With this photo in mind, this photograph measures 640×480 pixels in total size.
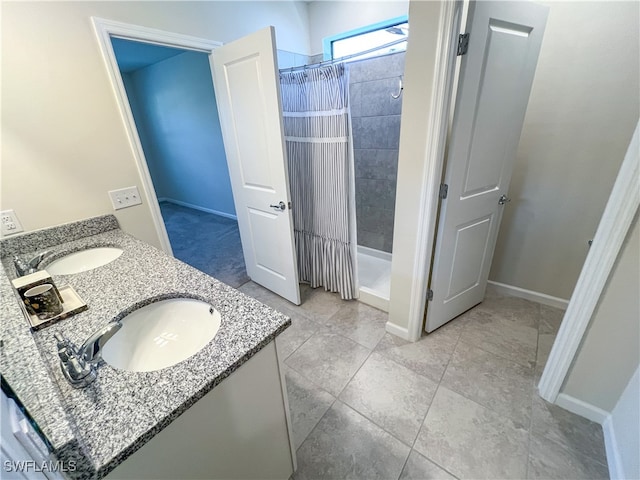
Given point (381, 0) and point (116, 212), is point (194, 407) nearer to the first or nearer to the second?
point (116, 212)

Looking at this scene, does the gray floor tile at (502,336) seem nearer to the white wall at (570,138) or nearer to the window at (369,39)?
the white wall at (570,138)

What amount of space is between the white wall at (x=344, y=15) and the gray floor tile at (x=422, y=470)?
2.97 meters

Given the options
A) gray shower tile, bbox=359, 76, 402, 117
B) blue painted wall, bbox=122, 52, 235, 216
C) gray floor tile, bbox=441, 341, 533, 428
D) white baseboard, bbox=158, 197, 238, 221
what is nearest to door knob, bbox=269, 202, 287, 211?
gray shower tile, bbox=359, 76, 402, 117

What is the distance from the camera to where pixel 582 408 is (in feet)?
4.38

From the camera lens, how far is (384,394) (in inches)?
58.9

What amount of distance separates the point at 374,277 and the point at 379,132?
135 centimetres

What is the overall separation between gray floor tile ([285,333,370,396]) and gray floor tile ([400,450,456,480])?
0.46 m

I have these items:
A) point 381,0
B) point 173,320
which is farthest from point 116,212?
point 381,0

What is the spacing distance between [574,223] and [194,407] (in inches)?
94.9

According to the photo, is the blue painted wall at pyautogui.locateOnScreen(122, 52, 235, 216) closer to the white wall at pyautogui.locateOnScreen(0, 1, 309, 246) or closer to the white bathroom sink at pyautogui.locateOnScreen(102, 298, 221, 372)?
the white wall at pyautogui.locateOnScreen(0, 1, 309, 246)

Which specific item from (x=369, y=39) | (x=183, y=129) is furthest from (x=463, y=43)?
(x=183, y=129)

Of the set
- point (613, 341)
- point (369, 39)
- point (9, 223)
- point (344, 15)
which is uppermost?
point (344, 15)

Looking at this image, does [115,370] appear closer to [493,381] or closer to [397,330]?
[397,330]

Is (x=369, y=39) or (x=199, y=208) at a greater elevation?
(x=369, y=39)
